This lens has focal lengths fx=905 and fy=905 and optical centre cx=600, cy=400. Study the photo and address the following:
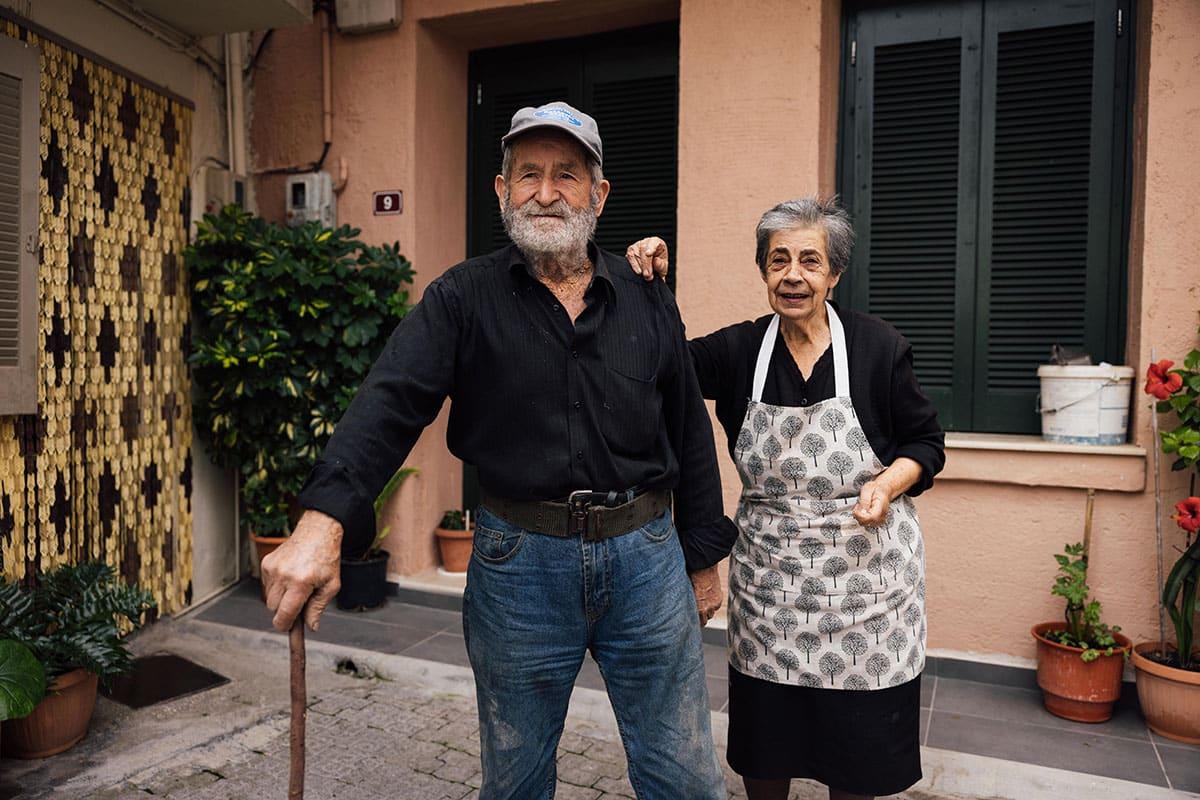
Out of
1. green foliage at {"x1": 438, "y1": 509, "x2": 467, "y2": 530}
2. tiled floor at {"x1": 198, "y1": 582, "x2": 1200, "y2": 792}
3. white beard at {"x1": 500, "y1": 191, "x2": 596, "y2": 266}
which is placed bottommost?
tiled floor at {"x1": 198, "y1": 582, "x2": 1200, "y2": 792}

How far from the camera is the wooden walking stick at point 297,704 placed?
1651 mm

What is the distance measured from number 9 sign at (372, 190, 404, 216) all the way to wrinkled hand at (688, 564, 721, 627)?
11.9 feet

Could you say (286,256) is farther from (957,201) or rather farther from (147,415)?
(957,201)

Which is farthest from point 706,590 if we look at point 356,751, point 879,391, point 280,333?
point 280,333

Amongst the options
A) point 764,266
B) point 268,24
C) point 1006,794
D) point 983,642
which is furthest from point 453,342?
point 268,24

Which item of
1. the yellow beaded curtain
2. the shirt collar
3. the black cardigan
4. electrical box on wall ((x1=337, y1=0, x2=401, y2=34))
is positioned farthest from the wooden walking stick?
electrical box on wall ((x1=337, y1=0, x2=401, y2=34))

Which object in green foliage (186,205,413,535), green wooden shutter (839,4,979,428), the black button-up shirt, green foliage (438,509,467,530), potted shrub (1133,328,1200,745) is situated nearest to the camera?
the black button-up shirt

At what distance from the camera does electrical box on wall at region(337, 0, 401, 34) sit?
5.29m

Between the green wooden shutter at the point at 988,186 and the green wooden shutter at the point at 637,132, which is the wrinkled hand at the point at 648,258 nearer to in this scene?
the green wooden shutter at the point at 988,186

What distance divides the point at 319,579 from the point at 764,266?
1544mm

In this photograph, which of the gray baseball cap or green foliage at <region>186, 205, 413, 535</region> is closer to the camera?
the gray baseball cap

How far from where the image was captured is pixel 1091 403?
4.11 metres

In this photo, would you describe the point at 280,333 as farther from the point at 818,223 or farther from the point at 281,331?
the point at 818,223

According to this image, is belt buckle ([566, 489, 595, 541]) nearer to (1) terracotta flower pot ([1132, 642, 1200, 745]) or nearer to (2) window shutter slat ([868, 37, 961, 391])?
(1) terracotta flower pot ([1132, 642, 1200, 745])
